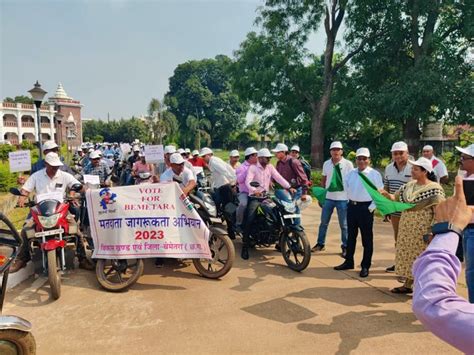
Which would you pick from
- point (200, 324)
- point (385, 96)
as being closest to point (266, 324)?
point (200, 324)

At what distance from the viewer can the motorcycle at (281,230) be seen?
5.23m

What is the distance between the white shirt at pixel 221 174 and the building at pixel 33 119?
48.9 m

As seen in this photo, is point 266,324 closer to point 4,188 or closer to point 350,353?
point 350,353

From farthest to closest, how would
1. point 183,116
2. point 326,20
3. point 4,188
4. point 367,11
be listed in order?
point 183,116, point 326,20, point 367,11, point 4,188

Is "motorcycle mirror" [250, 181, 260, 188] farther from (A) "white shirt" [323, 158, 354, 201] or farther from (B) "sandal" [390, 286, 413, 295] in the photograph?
(B) "sandal" [390, 286, 413, 295]

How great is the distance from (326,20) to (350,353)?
20.9 meters

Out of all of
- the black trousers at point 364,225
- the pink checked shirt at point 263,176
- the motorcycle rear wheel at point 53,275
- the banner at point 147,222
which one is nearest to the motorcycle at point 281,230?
the pink checked shirt at point 263,176

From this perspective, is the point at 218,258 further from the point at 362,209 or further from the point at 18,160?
the point at 18,160

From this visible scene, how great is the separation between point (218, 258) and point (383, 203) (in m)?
2.27

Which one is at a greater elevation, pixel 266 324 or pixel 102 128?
pixel 102 128

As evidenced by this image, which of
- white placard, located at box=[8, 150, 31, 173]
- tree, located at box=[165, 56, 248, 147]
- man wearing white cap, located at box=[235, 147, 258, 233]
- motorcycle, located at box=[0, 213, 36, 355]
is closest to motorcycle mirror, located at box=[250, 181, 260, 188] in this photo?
man wearing white cap, located at box=[235, 147, 258, 233]

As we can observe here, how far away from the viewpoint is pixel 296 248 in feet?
17.5

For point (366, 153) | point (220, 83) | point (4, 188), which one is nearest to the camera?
point (366, 153)

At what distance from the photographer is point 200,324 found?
12.1ft
